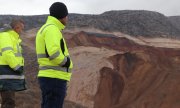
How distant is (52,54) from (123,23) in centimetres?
3283

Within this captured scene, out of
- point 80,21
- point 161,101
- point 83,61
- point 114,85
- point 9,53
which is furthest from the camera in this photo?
point 80,21

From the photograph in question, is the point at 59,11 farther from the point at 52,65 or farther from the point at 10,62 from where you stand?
the point at 10,62

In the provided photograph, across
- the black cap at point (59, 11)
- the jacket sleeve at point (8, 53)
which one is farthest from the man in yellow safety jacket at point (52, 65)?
the jacket sleeve at point (8, 53)

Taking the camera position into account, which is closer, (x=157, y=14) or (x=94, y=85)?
(x=94, y=85)

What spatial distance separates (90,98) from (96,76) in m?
0.98

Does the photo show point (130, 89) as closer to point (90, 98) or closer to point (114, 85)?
point (114, 85)

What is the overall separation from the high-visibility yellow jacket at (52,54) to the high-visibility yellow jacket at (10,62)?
3.25 ft

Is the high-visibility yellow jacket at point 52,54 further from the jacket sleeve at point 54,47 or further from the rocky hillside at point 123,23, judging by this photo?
the rocky hillside at point 123,23

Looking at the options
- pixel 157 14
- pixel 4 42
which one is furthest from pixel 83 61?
pixel 157 14

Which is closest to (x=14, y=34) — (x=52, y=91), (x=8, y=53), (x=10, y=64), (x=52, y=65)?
(x=8, y=53)

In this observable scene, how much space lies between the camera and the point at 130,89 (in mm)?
14930

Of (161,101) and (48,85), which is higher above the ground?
(48,85)

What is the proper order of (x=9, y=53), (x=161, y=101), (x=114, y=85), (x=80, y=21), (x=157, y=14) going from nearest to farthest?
(x=9, y=53), (x=161, y=101), (x=114, y=85), (x=80, y=21), (x=157, y=14)

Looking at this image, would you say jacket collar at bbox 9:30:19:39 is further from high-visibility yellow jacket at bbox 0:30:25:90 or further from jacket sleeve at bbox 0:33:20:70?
jacket sleeve at bbox 0:33:20:70
